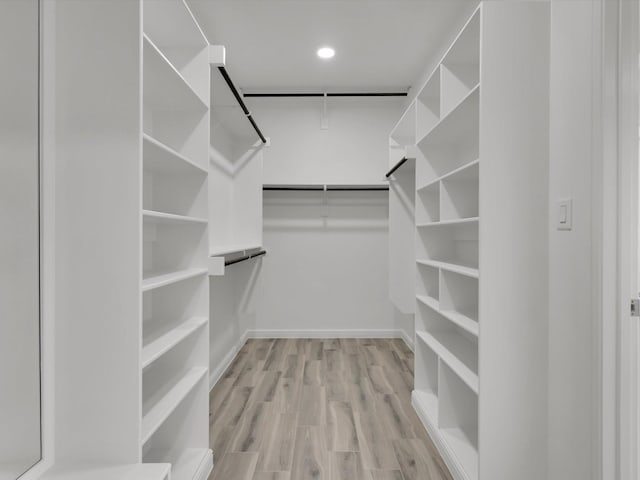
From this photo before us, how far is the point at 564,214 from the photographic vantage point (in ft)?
4.33

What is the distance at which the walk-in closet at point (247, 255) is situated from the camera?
1138 mm

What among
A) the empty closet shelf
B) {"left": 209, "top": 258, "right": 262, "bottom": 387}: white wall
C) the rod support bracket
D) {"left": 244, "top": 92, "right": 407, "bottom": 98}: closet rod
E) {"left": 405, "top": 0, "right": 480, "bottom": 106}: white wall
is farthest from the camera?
{"left": 244, "top": 92, "right": 407, "bottom": 98}: closet rod

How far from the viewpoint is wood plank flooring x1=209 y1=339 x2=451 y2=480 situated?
6.28 ft

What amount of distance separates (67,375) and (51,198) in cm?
54

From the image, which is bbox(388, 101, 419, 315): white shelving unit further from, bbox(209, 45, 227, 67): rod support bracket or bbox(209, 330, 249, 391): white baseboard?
bbox(209, 45, 227, 67): rod support bracket

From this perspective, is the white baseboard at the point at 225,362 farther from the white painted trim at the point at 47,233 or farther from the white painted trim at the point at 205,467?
the white painted trim at the point at 47,233

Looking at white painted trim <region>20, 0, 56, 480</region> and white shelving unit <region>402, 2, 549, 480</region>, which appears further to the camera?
white shelving unit <region>402, 2, 549, 480</region>

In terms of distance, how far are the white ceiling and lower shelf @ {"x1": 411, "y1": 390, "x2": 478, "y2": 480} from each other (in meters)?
2.55

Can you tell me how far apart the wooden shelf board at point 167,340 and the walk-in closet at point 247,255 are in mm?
14

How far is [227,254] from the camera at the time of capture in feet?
7.94

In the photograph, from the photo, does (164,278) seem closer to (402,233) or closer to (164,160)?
(164,160)

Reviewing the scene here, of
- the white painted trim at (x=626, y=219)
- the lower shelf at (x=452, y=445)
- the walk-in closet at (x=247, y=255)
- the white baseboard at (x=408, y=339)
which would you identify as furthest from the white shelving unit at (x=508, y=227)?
the white baseboard at (x=408, y=339)

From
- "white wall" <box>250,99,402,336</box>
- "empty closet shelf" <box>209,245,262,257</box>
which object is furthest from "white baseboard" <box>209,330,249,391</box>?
"empty closet shelf" <box>209,245,262,257</box>

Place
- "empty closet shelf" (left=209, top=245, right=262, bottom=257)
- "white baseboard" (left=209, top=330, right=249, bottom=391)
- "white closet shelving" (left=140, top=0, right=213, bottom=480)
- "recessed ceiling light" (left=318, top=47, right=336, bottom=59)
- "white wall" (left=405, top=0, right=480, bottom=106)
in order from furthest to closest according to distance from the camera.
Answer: "recessed ceiling light" (left=318, top=47, right=336, bottom=59)
"white baseboard" (left=209, top=330, right=249, bottom=391)
"white wall" (left=405, top=0, right=480, bottom=106)
"empty closet shelf" (left=209, top=245, right=262, bottom=257)
"white closet shelving" (left=140, top=0, right=213, bottom=480)
